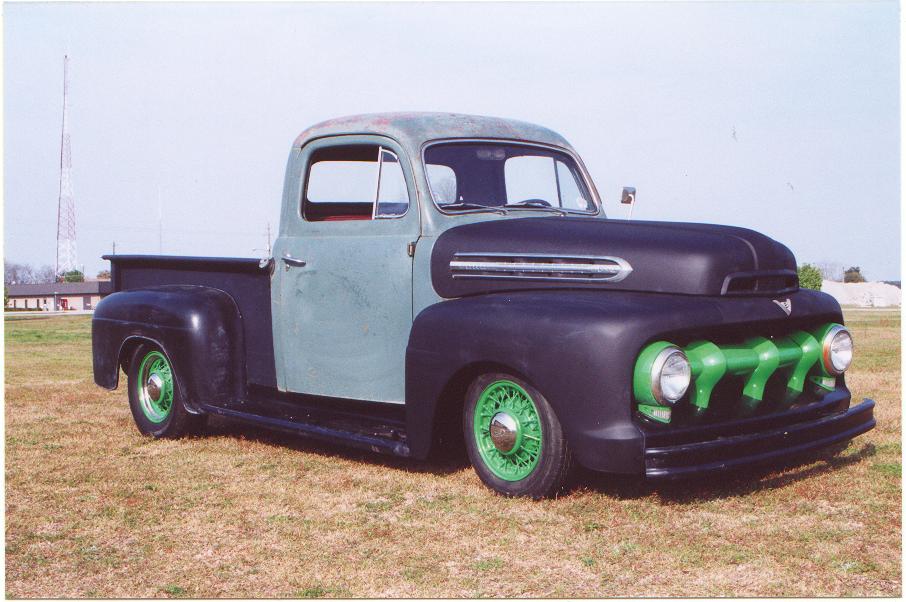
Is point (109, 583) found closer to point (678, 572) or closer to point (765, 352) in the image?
point (678, 572)

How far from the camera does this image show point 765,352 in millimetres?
4586

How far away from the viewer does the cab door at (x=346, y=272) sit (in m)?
5.33

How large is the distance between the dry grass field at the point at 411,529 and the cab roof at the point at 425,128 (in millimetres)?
1915

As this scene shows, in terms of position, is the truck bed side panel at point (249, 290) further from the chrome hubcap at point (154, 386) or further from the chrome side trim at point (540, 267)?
the chrome side trim at point (540, 267)


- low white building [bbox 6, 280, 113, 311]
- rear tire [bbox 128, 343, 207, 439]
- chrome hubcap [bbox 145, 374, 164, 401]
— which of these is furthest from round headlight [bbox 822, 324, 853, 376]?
low white building [bbox 6, 280, 113, 311]

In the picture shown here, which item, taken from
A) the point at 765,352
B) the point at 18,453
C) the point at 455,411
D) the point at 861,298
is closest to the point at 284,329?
the point at 455,411

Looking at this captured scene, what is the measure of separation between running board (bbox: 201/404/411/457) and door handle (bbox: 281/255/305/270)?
3.03 feet

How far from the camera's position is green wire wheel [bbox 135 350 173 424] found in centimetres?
673

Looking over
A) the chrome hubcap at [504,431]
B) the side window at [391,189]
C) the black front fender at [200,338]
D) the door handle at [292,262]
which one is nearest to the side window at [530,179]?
the side window at [391,189]

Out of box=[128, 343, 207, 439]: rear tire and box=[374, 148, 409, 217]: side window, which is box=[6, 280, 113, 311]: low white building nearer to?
box=[128, 343, 207, 439]: rear tire

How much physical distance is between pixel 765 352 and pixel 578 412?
3.36ft

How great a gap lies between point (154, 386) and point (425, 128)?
9.13ft

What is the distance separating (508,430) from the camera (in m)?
4.61

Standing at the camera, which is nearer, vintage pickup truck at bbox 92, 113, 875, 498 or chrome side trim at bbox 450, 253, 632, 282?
vintage pickup truck at bbox 92, 113, 875, 498
